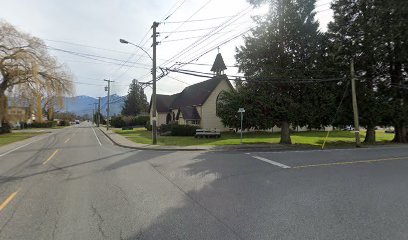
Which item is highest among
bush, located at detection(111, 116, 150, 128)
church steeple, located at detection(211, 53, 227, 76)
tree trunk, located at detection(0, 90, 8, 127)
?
church steeple, located at detection(211, 53, 227, 76)

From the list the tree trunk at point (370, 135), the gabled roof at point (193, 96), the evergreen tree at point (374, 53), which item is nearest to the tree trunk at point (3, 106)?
the gabled roof at point (193, 96)

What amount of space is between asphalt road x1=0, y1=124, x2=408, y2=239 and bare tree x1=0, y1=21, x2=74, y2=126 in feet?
113

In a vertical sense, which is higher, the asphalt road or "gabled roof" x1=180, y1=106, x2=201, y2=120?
"gabled roof" x1=180, y1=106, x2=201, y2=120

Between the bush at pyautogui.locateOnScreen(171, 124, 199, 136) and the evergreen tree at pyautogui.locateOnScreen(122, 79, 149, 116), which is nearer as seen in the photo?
the bush at pyautogui.locateOnScreen(171, 124, 199, 136)

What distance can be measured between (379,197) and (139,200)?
581cm

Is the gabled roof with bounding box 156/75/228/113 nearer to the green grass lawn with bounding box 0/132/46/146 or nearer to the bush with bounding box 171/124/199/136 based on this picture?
the bush with bounding box 171/124/199/136

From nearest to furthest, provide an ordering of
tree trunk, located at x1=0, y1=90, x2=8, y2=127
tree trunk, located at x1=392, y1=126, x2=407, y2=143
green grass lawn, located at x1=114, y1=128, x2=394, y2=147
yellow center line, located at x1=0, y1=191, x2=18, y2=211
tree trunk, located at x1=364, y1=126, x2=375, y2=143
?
yellow center line, located at x1=0, y1=191, x2=18, y2=211
green grass lawn, located at x1=114, y1=128, x2=394, y2=147
tree trunk, located at x1=364, y1=126, x2=375, y2=143
tree trunk, located at x1=392, y1=126, x2=407, y2=143
tree trunk, located at x1=0, y1=90, x2=8, y2=127

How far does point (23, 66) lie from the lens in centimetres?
4025

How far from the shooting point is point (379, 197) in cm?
732

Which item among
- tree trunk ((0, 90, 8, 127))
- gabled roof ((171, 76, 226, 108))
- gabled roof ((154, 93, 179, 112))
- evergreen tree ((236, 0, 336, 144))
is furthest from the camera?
gabled roof ((154, 93, 179, 112))

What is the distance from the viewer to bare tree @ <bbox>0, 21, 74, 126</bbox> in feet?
129

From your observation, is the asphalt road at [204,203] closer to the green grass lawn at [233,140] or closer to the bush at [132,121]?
the green grass lawn at [233,140]

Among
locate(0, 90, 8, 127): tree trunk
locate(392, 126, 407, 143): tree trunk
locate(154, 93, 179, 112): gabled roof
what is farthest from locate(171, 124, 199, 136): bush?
locate(0, 90, 8, 127): tree trunk

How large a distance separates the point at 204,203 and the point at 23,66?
4242cm
